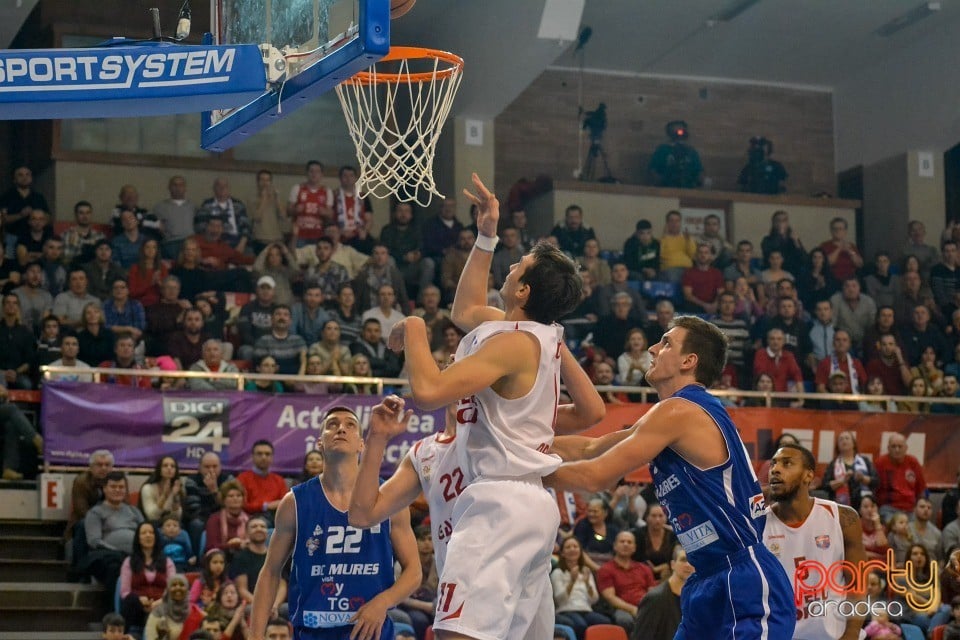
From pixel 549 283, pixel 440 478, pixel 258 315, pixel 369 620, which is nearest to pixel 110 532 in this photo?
pixel 258 315

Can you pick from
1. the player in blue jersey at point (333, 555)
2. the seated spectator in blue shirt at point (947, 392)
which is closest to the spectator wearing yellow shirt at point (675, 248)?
the seated spectator in blue shirt at point (947, 392)

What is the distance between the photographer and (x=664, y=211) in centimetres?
2095

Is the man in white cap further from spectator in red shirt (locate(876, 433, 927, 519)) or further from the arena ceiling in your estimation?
spectator in red shirt (locate(876, 433, 927, 519))

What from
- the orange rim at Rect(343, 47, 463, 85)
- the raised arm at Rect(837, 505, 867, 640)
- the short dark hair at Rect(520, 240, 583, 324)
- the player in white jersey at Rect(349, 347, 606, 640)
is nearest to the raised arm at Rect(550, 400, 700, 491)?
the player in white jersey at Rect(349, 347, 606, 640)

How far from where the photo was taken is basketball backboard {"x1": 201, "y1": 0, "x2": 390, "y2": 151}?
5.82m

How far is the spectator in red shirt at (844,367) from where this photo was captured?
650 inches

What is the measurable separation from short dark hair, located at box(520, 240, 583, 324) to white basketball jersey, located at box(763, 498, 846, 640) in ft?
11.1

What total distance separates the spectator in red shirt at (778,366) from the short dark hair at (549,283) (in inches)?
441

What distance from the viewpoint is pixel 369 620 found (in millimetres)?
6766

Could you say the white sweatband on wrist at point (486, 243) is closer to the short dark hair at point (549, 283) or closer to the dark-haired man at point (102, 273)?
the short dark hair at point (549, 283)

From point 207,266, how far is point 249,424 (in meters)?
3.35

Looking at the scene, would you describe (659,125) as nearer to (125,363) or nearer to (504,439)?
(125,363)

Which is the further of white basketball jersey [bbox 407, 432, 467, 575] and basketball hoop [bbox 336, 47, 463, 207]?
basketball hoop [bbox 336, 47, 463, 207]

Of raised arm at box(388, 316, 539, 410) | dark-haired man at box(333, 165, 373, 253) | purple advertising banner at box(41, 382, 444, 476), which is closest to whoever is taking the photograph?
raised arm at box(388, 316, 539, 410)
